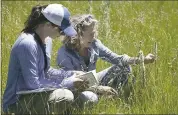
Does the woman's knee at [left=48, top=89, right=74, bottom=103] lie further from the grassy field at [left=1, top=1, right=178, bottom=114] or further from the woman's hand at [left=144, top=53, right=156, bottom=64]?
the woman's hand at [left=144, top=53, right=156, bottom=64]

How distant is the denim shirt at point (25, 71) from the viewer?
372 centimetres

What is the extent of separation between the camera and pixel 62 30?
396 centimetres

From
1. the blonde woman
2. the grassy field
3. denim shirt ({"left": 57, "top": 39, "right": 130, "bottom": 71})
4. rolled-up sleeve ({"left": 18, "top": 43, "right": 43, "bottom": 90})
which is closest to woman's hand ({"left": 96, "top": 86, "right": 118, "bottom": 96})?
the grassy field

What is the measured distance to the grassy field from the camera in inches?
154

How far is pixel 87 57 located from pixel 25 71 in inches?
37.7

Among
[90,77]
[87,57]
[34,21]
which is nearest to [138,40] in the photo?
[87,57]

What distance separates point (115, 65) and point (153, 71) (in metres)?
0.36

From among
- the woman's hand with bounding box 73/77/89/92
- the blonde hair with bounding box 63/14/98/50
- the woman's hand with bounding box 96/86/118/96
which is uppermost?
the blonde hair with bounding box 63/14/98/50

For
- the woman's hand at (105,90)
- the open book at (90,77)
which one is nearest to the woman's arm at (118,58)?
the woman's hand at (105,90)

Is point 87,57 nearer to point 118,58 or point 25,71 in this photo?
point 118,58

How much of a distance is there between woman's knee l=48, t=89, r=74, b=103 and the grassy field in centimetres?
22

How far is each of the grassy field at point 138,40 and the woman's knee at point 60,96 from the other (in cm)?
22

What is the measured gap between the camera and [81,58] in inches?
178

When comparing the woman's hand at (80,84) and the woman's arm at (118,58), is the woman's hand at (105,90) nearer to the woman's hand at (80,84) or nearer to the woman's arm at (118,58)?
the woman's hand at (80,84)
